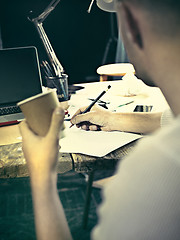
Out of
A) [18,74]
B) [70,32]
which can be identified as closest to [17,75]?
[18,74]

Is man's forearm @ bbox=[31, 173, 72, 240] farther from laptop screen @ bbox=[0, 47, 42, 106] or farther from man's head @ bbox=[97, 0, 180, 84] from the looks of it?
laptop screen @ bbox=[0, 47, 42, 106]

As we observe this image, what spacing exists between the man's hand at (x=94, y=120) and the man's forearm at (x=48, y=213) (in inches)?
22.4

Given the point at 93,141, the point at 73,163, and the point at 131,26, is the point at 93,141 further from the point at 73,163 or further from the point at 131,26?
the point at 131,26

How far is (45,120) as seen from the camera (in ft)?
2.73

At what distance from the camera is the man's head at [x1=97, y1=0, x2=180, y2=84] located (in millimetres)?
537

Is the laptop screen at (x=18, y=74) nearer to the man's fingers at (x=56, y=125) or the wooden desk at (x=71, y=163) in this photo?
the wooden desk at (x=71, y=163)

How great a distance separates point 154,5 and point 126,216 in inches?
13.7

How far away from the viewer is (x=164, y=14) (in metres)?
0.54

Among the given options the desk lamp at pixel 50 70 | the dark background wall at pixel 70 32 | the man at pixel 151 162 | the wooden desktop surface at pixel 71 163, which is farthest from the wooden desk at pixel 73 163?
the dark background wall at pixel 70 32

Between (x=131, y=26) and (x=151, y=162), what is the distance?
26 centimetres

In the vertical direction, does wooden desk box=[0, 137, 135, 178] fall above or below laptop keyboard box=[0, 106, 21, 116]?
above

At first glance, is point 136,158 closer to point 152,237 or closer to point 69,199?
point 152,237

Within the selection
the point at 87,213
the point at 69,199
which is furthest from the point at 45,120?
the point at 69,199

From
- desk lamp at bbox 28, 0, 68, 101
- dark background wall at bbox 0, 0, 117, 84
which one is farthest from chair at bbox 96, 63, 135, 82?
dark background wall at bbox 0, 0, 117, 84
